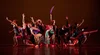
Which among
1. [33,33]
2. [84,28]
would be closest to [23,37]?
[33,33]

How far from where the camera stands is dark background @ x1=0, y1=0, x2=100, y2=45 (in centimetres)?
899

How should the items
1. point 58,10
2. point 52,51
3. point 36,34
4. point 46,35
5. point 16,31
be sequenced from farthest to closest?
point 58,10, point 16,31, point 46,35, point 36,34, point 52,51

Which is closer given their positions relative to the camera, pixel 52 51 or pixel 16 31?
pixel 52 51

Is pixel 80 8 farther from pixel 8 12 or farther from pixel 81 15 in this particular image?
pixel 8 12

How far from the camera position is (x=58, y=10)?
904 centimetres

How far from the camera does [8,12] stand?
902 cm

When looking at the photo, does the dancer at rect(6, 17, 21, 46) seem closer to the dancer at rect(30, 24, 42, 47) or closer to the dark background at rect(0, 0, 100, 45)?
the dark background at rect(0, 0, 100, 45)

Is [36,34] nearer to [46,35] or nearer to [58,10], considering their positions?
[46,35]

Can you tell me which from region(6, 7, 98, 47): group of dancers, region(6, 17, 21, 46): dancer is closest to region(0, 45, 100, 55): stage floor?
region(6, 7, 98, 47): group of dancers

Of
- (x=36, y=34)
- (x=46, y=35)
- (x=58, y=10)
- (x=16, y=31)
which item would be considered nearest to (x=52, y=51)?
(x=36, y=34)

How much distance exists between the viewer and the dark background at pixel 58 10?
29.5 ft

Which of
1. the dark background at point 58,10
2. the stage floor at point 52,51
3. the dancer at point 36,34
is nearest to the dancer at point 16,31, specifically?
the dark background at point 58,10

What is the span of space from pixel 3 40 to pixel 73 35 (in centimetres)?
248

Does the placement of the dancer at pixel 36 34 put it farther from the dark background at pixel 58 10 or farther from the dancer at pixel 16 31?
the dark background at pixel 58 10
